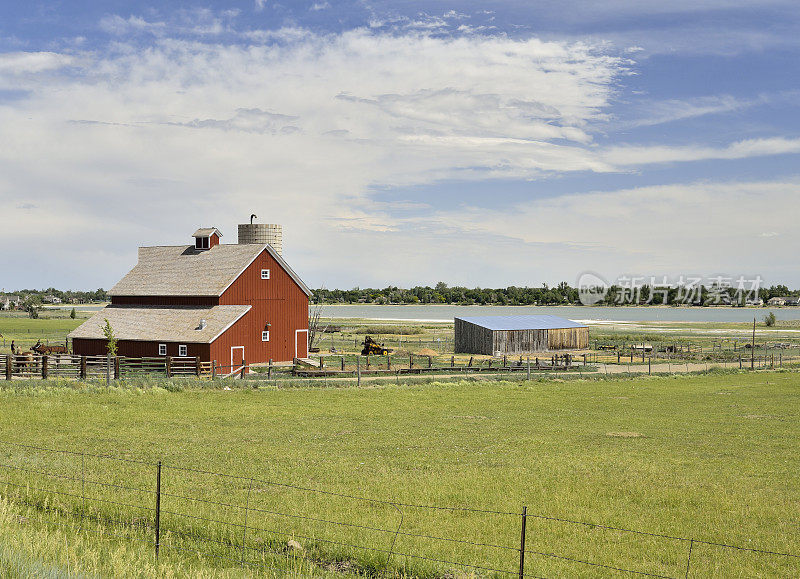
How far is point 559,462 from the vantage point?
23156mm

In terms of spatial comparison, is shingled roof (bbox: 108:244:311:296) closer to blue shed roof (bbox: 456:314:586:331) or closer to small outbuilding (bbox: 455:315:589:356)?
small outbuilding (bbox: 455:315:589:356)

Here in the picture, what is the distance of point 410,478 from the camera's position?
20328 millimetres

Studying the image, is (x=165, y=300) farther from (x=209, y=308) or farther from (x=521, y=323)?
(x=521, y=323)

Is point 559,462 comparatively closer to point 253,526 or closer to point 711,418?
point 253,526

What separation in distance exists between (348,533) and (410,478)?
5692 mm

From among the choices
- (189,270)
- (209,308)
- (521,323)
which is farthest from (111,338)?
(521,323)

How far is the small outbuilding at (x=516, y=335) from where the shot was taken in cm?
7856

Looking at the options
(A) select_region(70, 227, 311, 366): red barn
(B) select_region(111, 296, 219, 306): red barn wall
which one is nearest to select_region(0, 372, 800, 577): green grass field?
(A) select_region(70, 227, 311, 366): red barn

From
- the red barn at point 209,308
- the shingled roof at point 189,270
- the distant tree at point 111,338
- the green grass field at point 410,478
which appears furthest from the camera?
the shingled roof at point 189,270

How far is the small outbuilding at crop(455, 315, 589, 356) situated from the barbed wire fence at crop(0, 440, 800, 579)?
2399 inches

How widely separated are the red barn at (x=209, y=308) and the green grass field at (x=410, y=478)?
13240 millimetres

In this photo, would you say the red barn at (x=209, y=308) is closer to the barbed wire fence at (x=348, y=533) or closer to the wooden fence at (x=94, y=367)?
the wooden fence at (x=94, y=367)

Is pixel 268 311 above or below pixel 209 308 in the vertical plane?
below

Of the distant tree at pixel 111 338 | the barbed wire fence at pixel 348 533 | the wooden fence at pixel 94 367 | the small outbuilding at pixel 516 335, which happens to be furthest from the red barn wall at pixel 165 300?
the barbed wire fence at pixel 348 533
